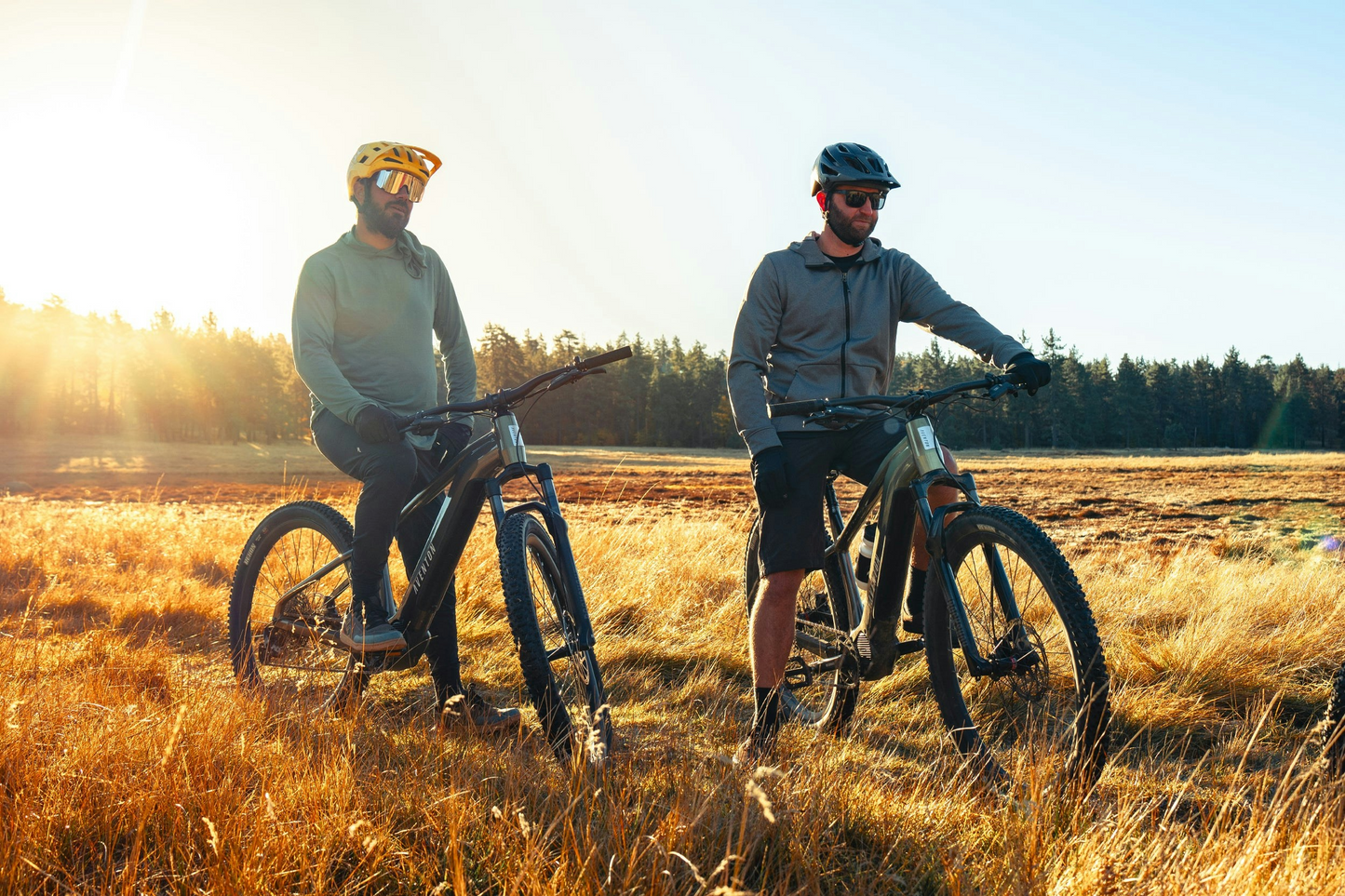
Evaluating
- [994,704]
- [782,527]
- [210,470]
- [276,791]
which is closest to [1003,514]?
[782,527]

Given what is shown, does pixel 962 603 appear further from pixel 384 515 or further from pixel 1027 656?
pixel 384 515

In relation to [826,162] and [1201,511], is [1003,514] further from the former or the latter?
[1201,511]

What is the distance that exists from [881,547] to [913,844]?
1177 mm

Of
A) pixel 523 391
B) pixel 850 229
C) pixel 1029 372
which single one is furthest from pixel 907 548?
pixel 523 391

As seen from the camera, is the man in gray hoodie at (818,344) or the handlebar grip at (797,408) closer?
the handlebar grip at (797,408)

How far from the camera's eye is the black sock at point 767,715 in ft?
10.6

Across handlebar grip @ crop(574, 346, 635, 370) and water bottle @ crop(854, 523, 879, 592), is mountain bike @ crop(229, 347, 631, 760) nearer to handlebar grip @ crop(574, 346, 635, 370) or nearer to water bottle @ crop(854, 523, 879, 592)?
handlebar grip @ crop(574, 346, 635, 370)

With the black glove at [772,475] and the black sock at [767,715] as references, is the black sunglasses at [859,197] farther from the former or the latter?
the black sock at [767,715]

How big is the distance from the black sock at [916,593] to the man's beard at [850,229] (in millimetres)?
1452

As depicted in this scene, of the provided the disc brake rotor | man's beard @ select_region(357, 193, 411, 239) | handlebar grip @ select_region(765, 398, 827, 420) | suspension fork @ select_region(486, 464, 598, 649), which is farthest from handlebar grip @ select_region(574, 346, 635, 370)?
the disc brake rotor

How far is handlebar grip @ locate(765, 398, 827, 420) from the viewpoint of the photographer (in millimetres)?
3086

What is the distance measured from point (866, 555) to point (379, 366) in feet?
8.39

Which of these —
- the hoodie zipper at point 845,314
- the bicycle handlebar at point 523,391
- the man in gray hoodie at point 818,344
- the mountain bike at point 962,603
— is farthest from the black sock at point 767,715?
the bicycle handlebar at point 523,391

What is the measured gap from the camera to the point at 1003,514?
2.62m
